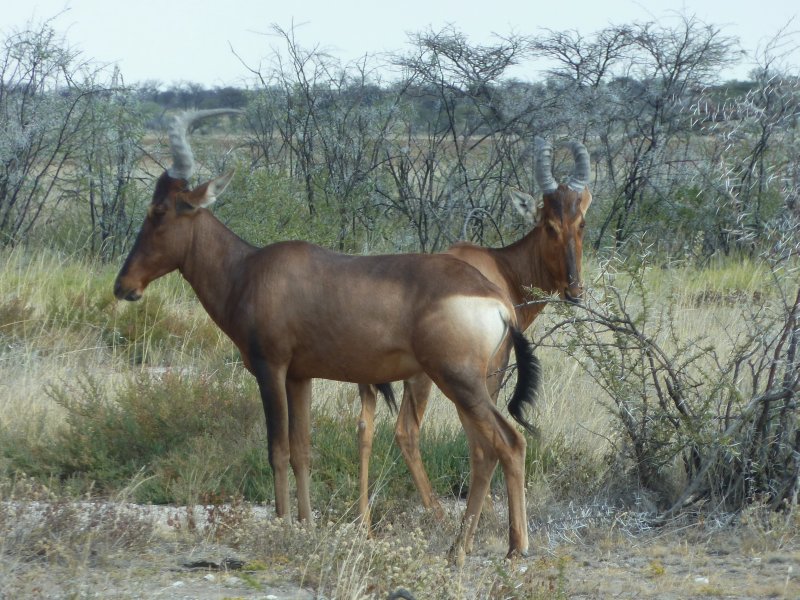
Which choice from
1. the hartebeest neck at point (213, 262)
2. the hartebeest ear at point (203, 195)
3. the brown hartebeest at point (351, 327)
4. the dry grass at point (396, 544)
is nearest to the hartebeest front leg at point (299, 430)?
the brown hartebeest at point (351, 327)

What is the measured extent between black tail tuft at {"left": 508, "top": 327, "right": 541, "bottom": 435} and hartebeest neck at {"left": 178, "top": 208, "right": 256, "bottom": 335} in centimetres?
165

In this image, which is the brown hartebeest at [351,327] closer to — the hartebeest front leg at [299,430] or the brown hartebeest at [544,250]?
the hartebeest front leg at [299,430]

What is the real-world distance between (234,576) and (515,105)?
35.3 ft

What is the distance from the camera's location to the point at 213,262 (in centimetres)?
668

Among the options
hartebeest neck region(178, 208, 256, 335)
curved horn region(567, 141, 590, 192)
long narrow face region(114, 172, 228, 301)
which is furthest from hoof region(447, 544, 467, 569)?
curved horn region(567, 141, 590, 192)

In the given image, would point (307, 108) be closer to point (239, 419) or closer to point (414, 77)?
point (414, 77)

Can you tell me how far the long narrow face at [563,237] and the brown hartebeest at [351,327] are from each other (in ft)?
4.77

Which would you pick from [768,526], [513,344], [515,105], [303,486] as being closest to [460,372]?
[513,344]

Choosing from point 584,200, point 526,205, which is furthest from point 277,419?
point 584,200

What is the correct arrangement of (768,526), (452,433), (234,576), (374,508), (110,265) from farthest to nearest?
(110,265)
(452,433)
(374,508)
(768,526)
(234,576)

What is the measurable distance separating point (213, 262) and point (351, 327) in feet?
3.56

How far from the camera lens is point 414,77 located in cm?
1541

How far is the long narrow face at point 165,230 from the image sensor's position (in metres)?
6.76

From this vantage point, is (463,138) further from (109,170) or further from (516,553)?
(516,553)
